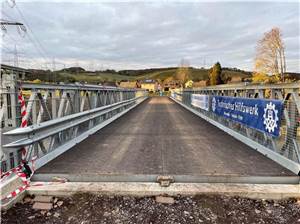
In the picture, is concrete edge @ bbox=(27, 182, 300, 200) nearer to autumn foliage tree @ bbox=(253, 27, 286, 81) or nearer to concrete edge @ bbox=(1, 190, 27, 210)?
concrete edge @ bbox=(1, 190, 27, 210)

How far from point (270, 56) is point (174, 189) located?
4679 centimetres

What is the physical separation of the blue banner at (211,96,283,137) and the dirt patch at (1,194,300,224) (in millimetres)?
2008

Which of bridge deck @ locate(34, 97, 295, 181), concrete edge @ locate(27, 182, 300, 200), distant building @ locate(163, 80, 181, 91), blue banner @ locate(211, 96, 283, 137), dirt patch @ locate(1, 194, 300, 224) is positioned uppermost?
distant building @ locate(163, 80, 181, 91)

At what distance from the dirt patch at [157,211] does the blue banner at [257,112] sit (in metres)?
2.01

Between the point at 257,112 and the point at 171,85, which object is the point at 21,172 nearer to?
the point at 257,112

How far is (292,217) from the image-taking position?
3.11 meters

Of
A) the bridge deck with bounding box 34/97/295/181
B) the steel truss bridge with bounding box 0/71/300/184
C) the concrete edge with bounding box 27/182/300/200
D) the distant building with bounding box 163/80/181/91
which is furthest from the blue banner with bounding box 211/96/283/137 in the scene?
the distant building with bounding box 163/80/181/91

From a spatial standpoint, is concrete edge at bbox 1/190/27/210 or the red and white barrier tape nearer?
concrete edge at bbox 1/190/27/210

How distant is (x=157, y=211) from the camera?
323 centimetres

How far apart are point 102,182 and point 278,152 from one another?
384 cm

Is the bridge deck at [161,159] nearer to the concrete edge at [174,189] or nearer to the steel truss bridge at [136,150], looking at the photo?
the steel truss bridge at [136,150]

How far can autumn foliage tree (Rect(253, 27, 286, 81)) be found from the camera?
42.7 metres

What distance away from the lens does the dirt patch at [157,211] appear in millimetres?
3053

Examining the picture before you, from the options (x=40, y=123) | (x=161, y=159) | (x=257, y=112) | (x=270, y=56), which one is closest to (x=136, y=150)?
(x=161, y=159)
